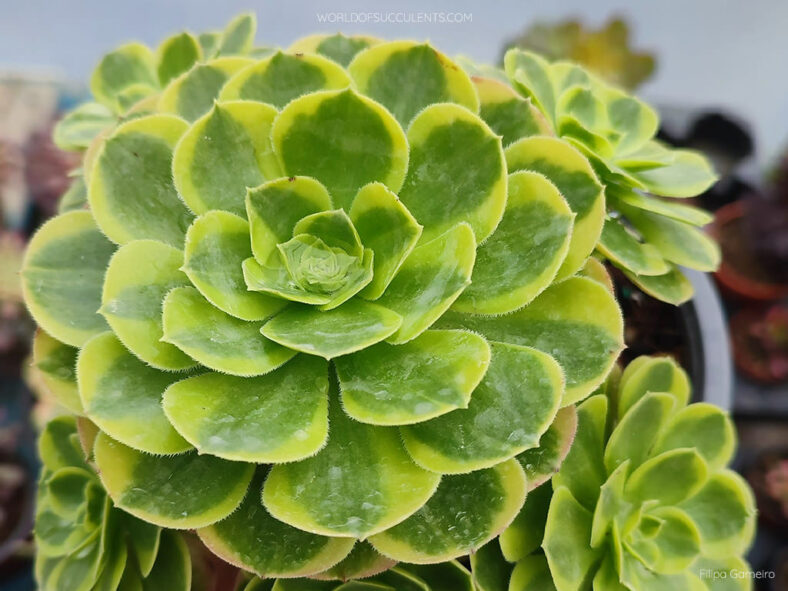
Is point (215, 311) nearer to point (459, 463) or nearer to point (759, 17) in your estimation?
point (459, 463)

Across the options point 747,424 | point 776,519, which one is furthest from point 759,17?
point 776,519

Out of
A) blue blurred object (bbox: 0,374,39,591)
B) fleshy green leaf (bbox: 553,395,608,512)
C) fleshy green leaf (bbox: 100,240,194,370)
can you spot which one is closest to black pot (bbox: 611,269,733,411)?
fleshy green leaf (bbox: 553,395,608,512)

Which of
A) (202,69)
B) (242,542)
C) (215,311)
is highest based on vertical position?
(202,69)

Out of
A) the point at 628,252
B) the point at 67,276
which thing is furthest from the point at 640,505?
the point at 67,276

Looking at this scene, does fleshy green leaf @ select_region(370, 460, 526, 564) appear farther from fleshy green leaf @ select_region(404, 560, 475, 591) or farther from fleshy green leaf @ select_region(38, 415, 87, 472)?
fleshy green leaf @ select_region(38, 415, 87, 472)

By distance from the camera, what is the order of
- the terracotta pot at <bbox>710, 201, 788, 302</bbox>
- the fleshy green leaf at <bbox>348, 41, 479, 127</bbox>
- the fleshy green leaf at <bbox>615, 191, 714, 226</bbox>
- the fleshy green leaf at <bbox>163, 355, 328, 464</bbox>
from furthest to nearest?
the terracotta pot at <bbox>710, 201, 788, 302</bbox> < the fleshy green leaf at <bbox>615, 191, 714, 226</bbox> < the fleshy green leaf at <bbox>348, 41, 479, 127</bbox> < the fleshy green leaf at <bbox>163, 355, 328, 464</bbox>

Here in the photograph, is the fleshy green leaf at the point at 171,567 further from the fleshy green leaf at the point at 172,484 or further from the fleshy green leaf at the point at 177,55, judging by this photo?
the fleshy green leaf at the point at 177,55

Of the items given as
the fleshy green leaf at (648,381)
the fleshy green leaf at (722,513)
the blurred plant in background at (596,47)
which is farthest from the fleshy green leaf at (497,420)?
the blurred plant in background at (596,47)
